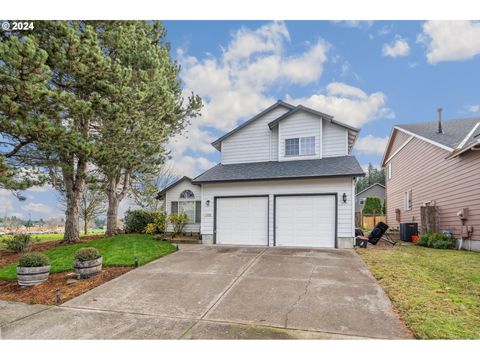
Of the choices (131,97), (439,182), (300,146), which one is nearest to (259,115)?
(300,146)

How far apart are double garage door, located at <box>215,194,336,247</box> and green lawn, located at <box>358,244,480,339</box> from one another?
2.11 m

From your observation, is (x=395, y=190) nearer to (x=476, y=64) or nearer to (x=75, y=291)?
(x=476, y=64)

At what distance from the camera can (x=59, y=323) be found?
4344 mm

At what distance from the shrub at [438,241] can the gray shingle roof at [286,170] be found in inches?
180

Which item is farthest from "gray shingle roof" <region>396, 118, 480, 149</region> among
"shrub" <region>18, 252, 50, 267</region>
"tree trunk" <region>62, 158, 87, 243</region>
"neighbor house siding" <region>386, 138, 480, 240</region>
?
"tree trunk" <region>62, 158, 87, 243</region>

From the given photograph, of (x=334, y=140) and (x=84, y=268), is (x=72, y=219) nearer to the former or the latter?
(x=84, y=268)

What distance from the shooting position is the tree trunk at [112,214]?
14977 millimetres

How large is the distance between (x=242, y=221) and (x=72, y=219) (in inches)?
324

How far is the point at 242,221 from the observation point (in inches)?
461

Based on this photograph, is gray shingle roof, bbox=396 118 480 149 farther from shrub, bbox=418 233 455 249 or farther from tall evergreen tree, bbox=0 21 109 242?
tall evergreen tree, bbox=0 21 109 242

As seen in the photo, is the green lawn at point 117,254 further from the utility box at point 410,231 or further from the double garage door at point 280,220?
the utility box at point 410,231

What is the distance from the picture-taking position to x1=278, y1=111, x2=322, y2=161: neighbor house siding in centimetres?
1227

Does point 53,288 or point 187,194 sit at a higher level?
point 187,194

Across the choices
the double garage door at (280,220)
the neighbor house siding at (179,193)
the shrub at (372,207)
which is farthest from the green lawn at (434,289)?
the shrub at (372,207)
